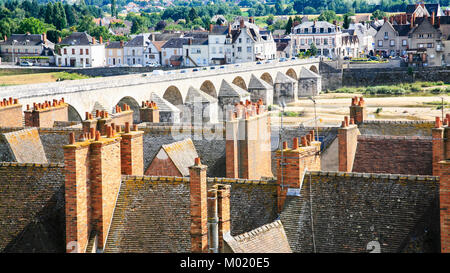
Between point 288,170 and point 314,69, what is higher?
point 314,69

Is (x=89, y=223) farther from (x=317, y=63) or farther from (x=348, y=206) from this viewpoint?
(x=317, y=63)

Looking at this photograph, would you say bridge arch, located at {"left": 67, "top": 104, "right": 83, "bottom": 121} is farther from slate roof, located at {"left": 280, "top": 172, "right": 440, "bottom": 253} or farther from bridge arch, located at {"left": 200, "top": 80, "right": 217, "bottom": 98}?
slate roof, located at {"left": 280, "top": 172, "right": 440, "bottom": 253}

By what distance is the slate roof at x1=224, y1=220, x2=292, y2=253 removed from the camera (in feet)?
47.1

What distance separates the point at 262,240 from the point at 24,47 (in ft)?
470

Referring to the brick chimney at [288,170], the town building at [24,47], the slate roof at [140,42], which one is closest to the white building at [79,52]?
the slate roof at [140,42]

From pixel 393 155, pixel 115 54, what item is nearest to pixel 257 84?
pixel 115 54

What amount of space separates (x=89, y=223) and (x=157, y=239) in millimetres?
1475

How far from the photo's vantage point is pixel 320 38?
446ft

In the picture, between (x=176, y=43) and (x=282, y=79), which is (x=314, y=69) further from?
(x=176, y=43)

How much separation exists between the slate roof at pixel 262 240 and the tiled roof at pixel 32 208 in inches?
171

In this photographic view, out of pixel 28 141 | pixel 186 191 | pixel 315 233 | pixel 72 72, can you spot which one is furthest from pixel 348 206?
pixel 72 72

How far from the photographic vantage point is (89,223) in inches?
650

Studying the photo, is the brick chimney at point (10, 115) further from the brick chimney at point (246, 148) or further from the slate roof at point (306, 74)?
the slate roof at point (306, 74)

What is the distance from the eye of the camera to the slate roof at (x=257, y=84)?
9062cm
